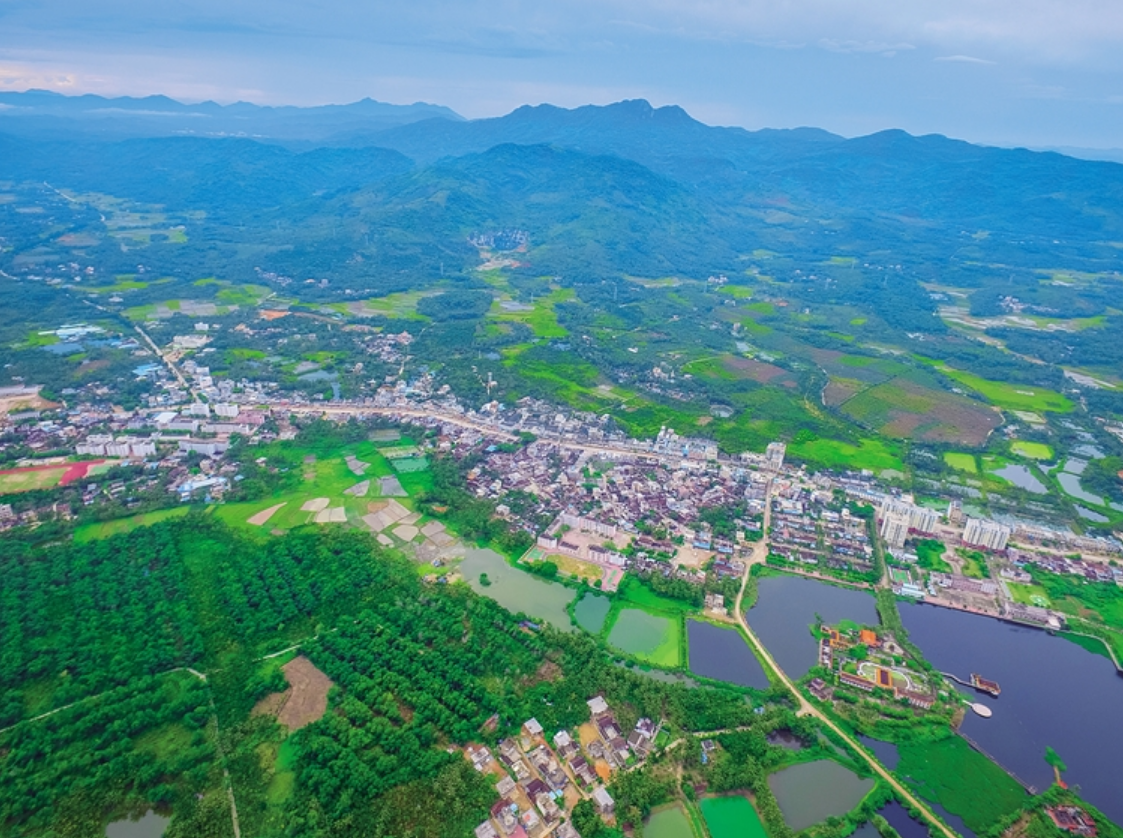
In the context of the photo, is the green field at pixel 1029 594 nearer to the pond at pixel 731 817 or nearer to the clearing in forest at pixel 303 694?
the pond at pixel 731 817

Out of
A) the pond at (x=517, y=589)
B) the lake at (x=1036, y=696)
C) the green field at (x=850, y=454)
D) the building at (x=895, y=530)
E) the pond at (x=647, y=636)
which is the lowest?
the pond at (x=517, y=589)

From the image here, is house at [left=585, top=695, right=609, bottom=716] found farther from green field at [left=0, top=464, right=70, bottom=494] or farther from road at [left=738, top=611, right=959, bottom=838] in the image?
green field at [left=0, top=464, right=70, bottom=494]

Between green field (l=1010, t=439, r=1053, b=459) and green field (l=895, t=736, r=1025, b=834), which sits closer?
green field (l=895, t=736, r=1025, b=834)

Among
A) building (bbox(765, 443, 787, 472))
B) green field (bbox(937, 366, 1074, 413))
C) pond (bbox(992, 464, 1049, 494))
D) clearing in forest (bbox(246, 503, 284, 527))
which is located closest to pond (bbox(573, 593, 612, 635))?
clearing in forest (bbox(246, 503, 284, 527))

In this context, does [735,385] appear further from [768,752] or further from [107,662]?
[107,662]

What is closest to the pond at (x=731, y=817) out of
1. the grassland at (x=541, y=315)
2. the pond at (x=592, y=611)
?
the pond at (x=592, y=611)

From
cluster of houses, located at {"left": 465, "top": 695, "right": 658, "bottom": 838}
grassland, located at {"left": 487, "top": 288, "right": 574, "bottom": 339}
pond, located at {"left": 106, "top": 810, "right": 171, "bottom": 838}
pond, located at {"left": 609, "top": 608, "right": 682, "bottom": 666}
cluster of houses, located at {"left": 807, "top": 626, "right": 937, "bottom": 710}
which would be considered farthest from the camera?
grassland, located at {"left": 487, "top": 288, "right": 574, "bottom": 339}
